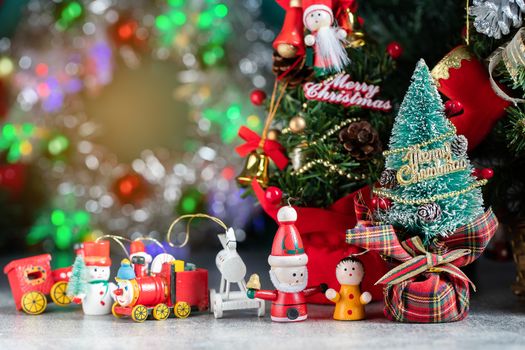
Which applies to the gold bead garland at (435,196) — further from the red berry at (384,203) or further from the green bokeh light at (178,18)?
the green bokeh light at (178,18)

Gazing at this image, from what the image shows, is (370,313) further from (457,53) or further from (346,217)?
(457,53)

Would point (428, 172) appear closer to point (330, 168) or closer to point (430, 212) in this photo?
point (430, 212)

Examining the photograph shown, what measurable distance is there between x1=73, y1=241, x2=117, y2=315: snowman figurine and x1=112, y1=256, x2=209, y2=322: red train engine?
0.18 feet

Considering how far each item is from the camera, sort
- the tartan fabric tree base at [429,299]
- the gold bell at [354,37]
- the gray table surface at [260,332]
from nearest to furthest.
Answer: the gray table surface at [260,332]
the tartan fabric tree base at [429,299]
the gold bell at [354,37]

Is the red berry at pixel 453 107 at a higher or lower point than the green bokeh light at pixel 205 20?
lower

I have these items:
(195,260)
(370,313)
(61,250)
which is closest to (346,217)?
(370,313)

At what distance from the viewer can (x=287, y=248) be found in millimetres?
1488

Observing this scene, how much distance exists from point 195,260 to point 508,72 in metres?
1.51

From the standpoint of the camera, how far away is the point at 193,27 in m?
3.03

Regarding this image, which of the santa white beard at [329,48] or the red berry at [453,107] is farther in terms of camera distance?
the santa white beard at [329,48]

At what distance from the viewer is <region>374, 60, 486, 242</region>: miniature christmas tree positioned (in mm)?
1448

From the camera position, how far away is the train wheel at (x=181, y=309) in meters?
1.56

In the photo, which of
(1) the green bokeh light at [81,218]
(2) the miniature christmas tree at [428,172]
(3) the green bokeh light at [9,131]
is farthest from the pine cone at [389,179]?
→ (3) the green bokeh light at [9,131]

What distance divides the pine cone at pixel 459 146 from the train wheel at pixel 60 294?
35.4 inches
